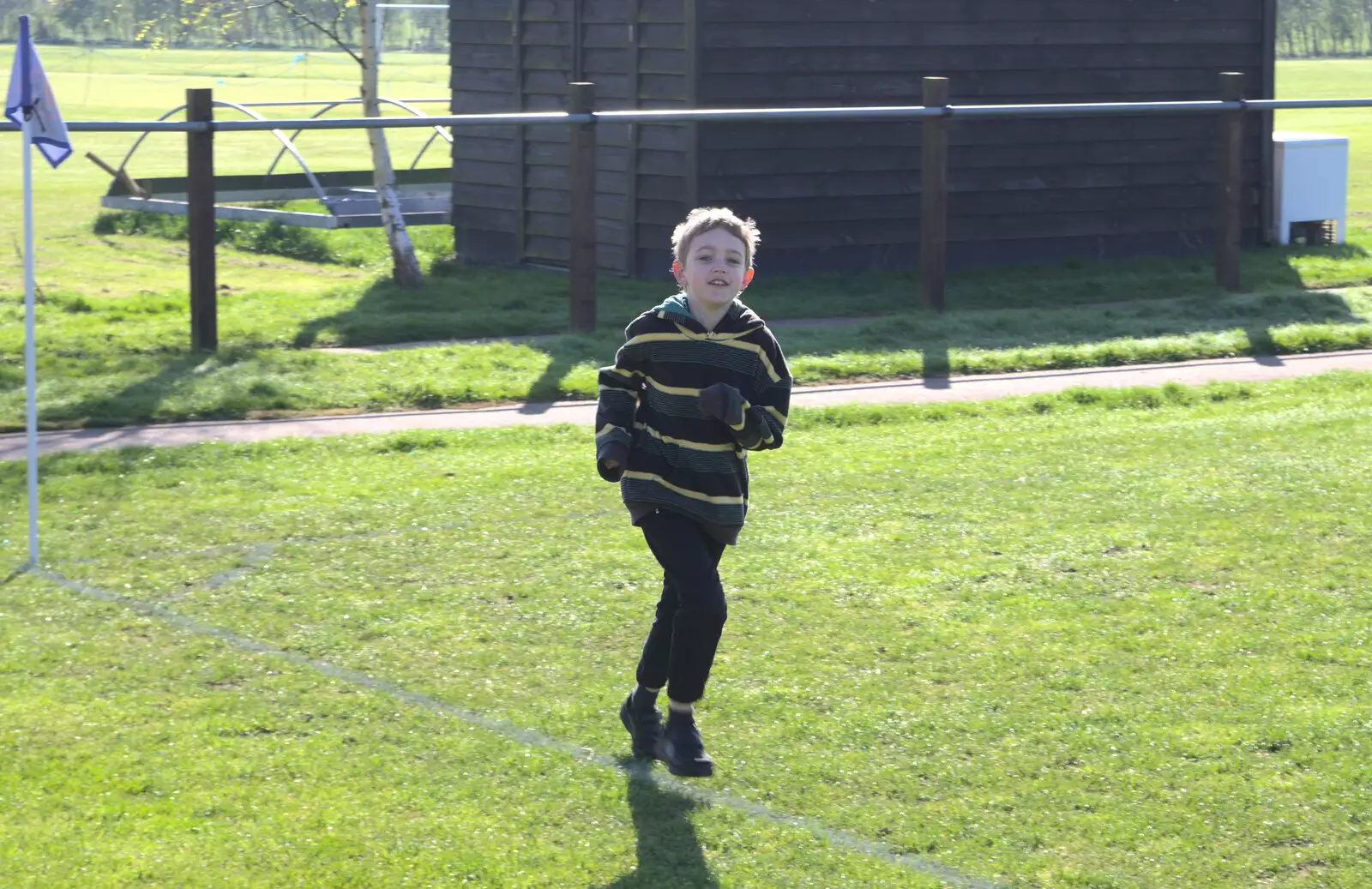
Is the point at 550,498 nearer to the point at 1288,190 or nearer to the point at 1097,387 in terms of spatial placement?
the point at 1097,387

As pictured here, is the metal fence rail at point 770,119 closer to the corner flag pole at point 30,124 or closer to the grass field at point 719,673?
the corner flag pole at point 30,124

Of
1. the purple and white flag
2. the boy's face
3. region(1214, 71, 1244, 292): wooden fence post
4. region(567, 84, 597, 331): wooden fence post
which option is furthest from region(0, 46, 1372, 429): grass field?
the boy's face

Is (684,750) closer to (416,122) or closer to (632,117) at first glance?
(416,122)

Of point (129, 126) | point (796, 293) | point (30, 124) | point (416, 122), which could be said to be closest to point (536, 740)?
point (30, 124)

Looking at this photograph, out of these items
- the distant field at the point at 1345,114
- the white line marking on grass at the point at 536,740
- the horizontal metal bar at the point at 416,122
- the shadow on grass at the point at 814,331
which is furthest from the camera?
the distant field at the point at 1345,114

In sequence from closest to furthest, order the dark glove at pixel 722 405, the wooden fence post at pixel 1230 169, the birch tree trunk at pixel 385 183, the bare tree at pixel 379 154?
the dark glove at pixel 722 405 → the wooden fence post at pixel 1230 169 → the bare tree at pixel 379 154 → the birch tree trunk at pixel 385 183

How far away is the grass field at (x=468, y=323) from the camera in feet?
34.3

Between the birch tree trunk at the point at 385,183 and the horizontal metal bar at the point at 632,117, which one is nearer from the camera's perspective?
the horizontal metal bar at the point at 632,117

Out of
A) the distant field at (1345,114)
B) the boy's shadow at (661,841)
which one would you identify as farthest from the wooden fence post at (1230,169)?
the boy's shadow at (661,841)

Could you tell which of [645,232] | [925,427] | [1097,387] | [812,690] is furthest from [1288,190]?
[812,690]

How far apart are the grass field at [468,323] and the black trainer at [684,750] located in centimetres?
563

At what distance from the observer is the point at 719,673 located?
577 cm

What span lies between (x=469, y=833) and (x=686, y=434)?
1.26 metres

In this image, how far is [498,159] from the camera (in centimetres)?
1716
